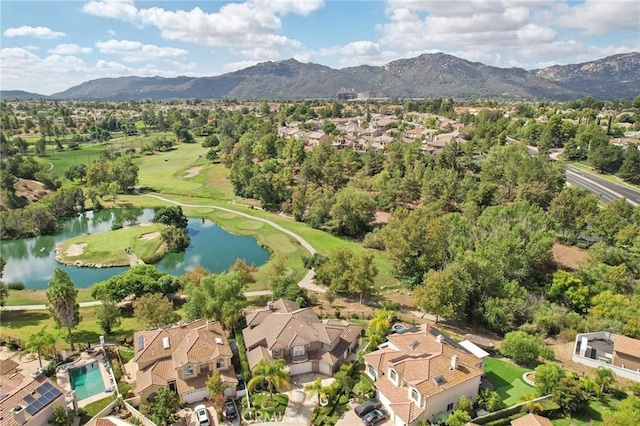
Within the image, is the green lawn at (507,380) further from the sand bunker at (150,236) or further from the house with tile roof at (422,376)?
the sand bunker at (150,236)

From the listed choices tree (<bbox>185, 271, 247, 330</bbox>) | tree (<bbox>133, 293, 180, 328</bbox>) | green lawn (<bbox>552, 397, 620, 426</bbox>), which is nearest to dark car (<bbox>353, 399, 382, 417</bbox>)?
green lawn (<bbox>552, 397, 620, 426</bbox>)

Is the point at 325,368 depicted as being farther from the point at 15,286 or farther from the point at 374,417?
the point at 15,286

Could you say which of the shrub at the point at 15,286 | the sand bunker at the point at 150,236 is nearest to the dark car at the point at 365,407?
the shrub at the point at 15,286

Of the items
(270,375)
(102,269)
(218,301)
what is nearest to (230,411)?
(270,375)

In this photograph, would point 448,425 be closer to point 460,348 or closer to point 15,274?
point 460,348

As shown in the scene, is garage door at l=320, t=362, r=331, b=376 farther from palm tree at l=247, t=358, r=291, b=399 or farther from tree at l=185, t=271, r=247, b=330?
tree at l=185, t=271, r=247, b=330

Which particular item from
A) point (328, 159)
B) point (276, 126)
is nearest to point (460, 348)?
point (328, 159)
